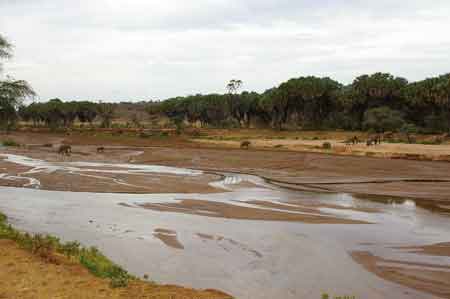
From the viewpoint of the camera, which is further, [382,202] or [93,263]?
[382,202]

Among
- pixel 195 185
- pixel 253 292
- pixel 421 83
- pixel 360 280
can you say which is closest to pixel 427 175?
pixel 195 185

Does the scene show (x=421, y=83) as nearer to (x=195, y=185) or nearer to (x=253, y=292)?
(x=195, y=185)

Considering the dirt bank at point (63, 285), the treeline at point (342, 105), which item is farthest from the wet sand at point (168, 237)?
the treeline at point (342, 105)

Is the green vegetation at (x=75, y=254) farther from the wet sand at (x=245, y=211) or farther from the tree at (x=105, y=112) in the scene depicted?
the tree at (x=105, y=112)

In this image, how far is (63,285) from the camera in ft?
26.7

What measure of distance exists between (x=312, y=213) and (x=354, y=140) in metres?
31.4

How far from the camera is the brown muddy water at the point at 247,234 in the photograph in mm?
9859

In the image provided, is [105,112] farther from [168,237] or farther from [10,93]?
[168,237]

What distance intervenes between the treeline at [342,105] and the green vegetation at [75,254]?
45.3m

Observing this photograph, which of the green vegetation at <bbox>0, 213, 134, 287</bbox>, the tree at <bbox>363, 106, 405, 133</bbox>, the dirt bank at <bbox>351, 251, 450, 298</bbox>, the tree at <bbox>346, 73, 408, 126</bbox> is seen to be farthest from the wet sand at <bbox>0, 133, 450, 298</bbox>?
the tree at <bbox>346, 73, 408, 126</bbox>

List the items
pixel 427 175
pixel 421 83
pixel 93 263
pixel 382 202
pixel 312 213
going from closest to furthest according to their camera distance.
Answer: pixel 93 263, pixel 312 213, pixel 382 202, pixel 427 175, pixel 421 83

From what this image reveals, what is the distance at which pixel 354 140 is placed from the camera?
153ft

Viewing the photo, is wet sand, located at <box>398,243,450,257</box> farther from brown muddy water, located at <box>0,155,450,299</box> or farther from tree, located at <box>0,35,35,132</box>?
tree, located at <box>0,35,35,132</box>

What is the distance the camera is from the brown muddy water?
986cm
